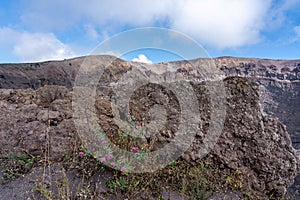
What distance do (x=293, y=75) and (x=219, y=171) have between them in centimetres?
6575

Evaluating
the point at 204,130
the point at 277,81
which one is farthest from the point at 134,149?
the point at 277,81

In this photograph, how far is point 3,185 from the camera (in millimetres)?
2938

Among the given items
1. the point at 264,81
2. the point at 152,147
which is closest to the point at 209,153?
the point at 152,147

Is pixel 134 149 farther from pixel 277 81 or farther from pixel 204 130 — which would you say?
pixel 277 81

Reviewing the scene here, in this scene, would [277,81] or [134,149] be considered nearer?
[134,149]

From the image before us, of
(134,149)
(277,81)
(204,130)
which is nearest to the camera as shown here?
(134,149)

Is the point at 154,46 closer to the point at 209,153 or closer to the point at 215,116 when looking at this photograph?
the point at 215,116

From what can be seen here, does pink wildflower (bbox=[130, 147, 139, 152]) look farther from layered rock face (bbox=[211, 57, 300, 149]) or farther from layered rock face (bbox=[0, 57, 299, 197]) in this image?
layered rock face (bbox=[211, 57, 300, 149])

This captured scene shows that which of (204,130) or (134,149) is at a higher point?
(204,130)

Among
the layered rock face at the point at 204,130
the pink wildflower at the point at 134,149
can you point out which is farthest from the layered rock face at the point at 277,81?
the pink wildflower at the point at 134,149

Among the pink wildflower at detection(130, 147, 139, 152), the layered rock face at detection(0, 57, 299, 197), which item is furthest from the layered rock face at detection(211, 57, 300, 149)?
the pink wildflower at detection(130, 147, 139, 152)

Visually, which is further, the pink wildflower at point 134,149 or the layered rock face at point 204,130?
the layered rock face at point 204,130

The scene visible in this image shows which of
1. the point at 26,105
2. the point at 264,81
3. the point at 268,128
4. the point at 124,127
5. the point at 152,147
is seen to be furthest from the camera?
the point at 264,81

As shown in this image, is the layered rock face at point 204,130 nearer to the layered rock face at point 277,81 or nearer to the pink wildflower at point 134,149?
the pink wildflower at point 134,149
